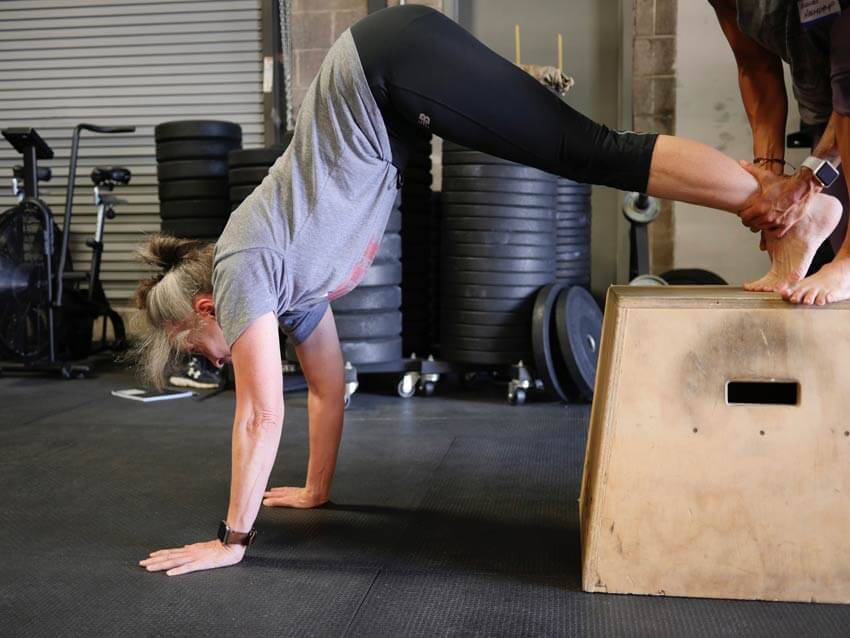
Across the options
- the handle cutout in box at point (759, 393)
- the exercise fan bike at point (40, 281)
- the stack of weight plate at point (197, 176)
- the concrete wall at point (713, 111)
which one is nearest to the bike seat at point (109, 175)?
the exercise fan bike at point (40, 281)

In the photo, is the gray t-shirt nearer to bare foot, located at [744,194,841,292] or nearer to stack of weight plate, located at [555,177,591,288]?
bare foot, located at [744,194,841,292]

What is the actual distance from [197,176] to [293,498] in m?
2.50

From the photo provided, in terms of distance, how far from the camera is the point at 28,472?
2652 millimetres

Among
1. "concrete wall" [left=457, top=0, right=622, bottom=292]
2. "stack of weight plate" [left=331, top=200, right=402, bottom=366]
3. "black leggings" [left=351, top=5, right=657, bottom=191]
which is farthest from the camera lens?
"concrete wall" [left=457, top=0, right=622, bottom=292]

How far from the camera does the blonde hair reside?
187 centimetres

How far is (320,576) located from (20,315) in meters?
3.23

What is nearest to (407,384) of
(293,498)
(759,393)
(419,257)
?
(419,257)

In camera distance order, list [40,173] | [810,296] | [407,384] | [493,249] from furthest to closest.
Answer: [40,173] < [407,384] < [493,249] < [810,296]

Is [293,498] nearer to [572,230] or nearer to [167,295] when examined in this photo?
[167,295]

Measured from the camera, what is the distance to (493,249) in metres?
3.78

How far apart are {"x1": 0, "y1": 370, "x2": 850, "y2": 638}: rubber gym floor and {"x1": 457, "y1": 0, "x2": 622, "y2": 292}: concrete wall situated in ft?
8.03

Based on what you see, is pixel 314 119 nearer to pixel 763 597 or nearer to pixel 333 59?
pixel 333 59

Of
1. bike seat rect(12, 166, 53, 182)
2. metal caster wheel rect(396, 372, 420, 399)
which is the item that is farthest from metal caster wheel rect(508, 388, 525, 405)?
bike seat rect(12, 166, 53, 182)

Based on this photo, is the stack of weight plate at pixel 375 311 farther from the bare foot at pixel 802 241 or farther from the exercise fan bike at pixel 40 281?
the bare foot at pixel 802 241
